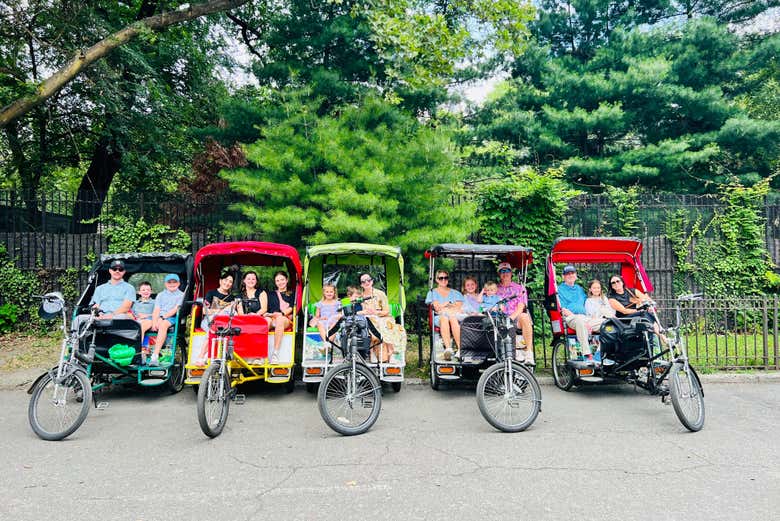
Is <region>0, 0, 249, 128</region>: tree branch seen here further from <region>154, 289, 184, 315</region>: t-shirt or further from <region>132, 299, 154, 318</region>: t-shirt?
<region>154, 289, 184, 315</region>: t-shirt

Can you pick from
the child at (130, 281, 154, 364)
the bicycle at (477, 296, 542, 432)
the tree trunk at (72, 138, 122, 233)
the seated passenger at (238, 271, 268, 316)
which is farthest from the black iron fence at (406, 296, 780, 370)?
the tree trunk at (72, 138, 122, 233)

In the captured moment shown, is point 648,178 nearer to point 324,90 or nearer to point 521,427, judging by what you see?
point 324,90

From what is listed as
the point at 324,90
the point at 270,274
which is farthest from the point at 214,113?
the point at 270,274

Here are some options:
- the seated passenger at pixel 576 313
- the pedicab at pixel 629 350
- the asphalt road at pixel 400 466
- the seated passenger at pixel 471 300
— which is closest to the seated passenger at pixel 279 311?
the asphalt road at pixel 400 466

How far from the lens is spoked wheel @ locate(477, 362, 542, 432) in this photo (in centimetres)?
606

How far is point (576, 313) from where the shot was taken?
8.45 meters

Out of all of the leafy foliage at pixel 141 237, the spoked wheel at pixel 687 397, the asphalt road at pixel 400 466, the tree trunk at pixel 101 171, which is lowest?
the asphalt road at pixel 400 466

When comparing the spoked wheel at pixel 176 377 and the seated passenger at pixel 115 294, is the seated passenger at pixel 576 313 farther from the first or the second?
the seated passenger at pixel 115 294

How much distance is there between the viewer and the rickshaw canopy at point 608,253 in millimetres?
8852

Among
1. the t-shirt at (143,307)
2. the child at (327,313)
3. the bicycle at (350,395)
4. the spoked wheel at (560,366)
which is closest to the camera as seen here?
the bicycle at (350,395)

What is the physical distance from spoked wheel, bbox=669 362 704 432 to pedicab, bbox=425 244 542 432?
147 cm

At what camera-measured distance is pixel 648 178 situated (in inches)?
773

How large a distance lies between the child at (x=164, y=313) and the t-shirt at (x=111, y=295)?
0.46 metres

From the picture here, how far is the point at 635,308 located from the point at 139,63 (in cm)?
1240
